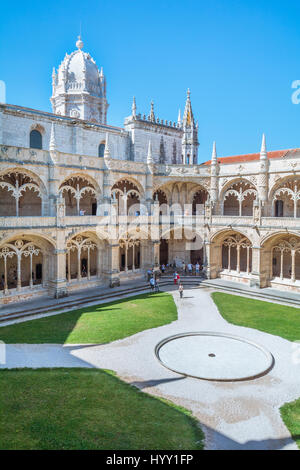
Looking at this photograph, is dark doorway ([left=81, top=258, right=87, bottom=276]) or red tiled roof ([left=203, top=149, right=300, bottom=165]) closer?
dark doorway ([left=81, top=258, right=87, bottom=276])

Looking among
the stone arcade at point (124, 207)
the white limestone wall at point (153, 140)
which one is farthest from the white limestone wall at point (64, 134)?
the white limestone wall at point (153, 140)

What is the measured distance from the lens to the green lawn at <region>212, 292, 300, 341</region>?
1925 cm

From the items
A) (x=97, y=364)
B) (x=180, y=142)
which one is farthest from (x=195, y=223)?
(x=97, y=364)

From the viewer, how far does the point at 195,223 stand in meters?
31.9

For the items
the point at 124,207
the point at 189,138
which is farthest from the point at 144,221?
the point at 189,138

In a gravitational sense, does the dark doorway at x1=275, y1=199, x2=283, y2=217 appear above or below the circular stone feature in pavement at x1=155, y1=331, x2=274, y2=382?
above

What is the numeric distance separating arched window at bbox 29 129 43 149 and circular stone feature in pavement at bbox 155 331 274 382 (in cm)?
2040

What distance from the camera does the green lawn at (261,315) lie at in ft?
63.2

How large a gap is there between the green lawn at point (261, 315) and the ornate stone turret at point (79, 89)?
28963 mm

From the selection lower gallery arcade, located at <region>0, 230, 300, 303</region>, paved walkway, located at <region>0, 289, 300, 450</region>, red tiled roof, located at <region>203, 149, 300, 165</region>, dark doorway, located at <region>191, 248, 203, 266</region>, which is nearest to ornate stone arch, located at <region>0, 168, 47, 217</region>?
lower gallery arcade, located at <region>0, 230, 300, 303</region>

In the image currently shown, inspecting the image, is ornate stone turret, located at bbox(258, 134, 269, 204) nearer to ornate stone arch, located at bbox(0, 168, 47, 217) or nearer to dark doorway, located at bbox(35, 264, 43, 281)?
ornate stone arch, located at bbox(0, 168, 47, 217)

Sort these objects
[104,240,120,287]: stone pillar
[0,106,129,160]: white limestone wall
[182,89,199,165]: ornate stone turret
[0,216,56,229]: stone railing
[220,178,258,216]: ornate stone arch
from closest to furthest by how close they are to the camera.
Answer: [0,216,56,229]: stone railing < [0,106,129,160]: white limestone wall < [104,240,120,287]: stone pillar < [220,178,258,216]: ornate stone arch < [182,89,199,165]: ornate stone turret

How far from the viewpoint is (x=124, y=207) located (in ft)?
103
